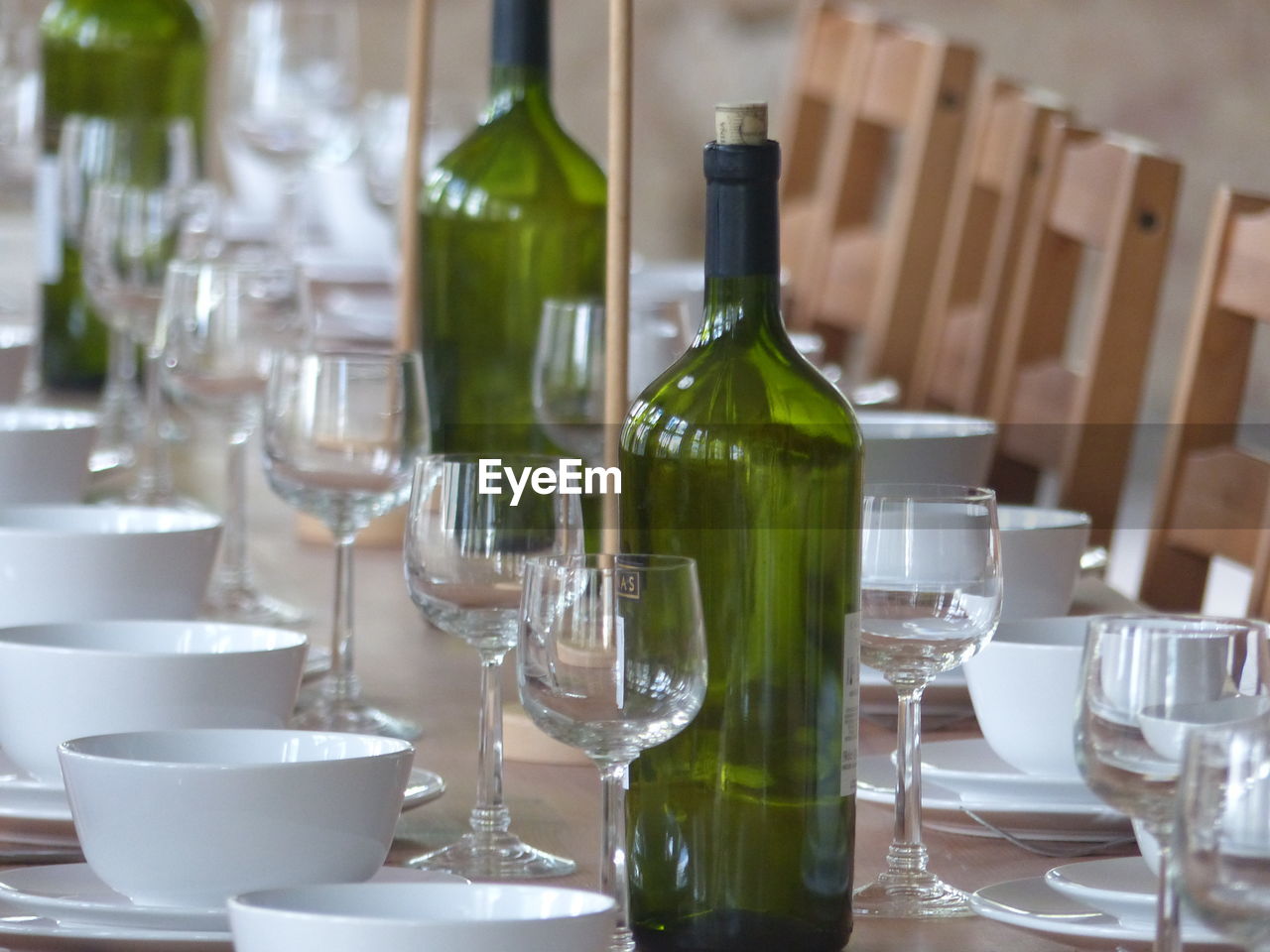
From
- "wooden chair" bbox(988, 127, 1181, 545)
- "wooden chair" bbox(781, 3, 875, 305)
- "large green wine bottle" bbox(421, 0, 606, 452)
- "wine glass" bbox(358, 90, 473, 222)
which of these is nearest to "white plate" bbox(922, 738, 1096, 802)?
"large green wine bottle" bbox(421, 0, 606, 452)

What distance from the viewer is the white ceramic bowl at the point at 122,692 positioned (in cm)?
78

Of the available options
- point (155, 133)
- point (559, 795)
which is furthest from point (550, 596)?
point (155, 133)

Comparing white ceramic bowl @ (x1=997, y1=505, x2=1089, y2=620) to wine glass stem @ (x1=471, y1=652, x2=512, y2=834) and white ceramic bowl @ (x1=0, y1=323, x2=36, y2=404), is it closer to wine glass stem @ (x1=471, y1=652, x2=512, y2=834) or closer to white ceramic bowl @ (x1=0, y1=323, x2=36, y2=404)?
wine glass stem @ (x1=471, y1=652, x2=512, y2=834)

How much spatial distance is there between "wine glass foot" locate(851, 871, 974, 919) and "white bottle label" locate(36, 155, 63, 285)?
1300 mm

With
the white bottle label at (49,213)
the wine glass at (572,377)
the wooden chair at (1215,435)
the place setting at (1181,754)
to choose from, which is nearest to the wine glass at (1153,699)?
the place setting at (1181,754)

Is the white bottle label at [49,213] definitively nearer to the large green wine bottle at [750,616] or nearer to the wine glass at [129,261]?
the wine glass at [129,261]

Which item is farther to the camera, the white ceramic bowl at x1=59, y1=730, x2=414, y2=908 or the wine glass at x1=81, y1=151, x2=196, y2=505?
the wine glass at x1=81, y1=151, x2=196, y2=505

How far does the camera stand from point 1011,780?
2.87 ft

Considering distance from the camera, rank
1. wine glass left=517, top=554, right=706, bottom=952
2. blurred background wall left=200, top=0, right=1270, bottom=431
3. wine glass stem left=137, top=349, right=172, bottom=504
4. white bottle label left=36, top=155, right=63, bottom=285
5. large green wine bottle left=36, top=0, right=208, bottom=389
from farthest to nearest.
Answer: blurred background wall left=200, top=0, right=1270, bottom=431
large green wine bottle left=36, top=0, right=208, bottom=389
white bottle label left=36, top=155, right=63, bottom=285
wine glass stem left=137, top=349, right=172, bottom=504
wine glass left=517, top=554, right=706, bottom=952

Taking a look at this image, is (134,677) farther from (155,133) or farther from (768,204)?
(155,133)

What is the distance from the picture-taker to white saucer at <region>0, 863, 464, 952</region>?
26.4 inches

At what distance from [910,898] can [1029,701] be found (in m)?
0.13

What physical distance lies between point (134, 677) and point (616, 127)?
0.31 meters

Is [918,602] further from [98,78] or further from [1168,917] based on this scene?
[98,78]
